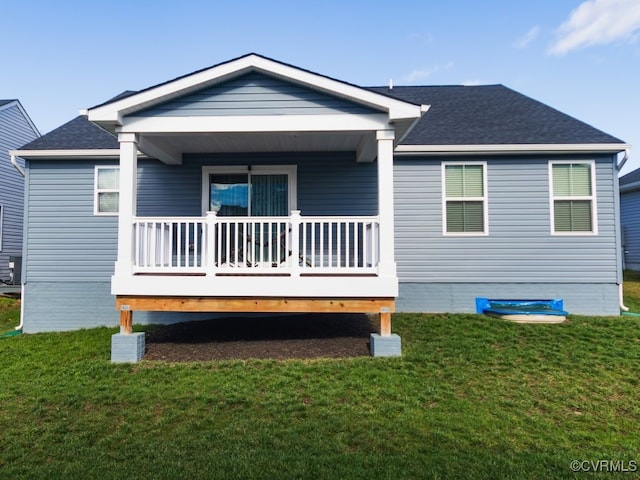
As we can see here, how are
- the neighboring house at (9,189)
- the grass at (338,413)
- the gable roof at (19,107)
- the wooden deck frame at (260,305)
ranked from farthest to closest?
the gable roof at (19,107) < the neighboring house at (9,189) < the wooden deck frame at (260,305) < the grass at (338,413)

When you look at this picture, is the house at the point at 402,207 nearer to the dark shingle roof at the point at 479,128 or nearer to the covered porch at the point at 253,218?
the dark shingle roof at the point at 479,128

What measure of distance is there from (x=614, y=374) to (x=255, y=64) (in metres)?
6.40

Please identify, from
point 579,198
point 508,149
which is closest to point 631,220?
point 579,198

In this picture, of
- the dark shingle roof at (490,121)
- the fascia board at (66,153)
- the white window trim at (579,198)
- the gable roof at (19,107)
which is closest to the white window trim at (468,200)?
the dark shingle roof at (490,121)

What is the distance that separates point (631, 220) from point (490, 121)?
12.1 metres

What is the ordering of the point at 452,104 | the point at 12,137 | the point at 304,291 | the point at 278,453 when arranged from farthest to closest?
the point at 12,137 < the point at 452,104 < the point at 304,291 < the point at 278,453

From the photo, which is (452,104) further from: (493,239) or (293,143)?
(293,143)

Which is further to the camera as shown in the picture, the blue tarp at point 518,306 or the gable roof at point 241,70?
the blue tarp at point 518,306

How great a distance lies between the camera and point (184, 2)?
10.9m

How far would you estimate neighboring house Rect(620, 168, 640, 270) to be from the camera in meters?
16.6

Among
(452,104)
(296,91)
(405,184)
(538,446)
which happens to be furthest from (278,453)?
(452,104)

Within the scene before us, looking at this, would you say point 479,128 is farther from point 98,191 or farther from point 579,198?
point 98,191

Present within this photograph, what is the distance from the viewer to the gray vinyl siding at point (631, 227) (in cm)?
1659

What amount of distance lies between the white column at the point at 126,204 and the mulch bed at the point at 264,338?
142 cm
